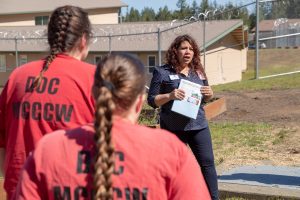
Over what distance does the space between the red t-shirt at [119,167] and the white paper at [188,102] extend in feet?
9.68

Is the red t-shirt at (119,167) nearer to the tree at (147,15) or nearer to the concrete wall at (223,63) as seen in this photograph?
the concrete wall at (223,63)

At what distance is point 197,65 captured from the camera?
510 centimetres

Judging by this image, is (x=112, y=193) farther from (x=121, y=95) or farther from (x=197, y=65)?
(x=197, y=65)

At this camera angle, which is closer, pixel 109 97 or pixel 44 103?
pixel 109 97

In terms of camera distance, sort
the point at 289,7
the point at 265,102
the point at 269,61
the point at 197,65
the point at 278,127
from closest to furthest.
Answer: the point at 197,65
the point at 278,127
the point at 265,102
the point at 289,7
the point at 269,61

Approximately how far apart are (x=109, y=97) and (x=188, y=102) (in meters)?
3.13

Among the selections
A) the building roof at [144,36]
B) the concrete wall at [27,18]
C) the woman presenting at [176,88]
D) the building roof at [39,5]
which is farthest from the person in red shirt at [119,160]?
the building roof at [39,5]

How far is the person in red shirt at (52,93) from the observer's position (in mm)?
2539

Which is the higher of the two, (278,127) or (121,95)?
(121,95)

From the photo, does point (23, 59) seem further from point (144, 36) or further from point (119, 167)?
point (119, 167)

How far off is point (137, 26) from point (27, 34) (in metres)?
6.63

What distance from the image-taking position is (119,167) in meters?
1.84

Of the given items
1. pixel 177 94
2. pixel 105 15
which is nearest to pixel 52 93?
pixel 177 94

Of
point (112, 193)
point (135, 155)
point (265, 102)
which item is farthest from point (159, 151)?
point (265, 102)
